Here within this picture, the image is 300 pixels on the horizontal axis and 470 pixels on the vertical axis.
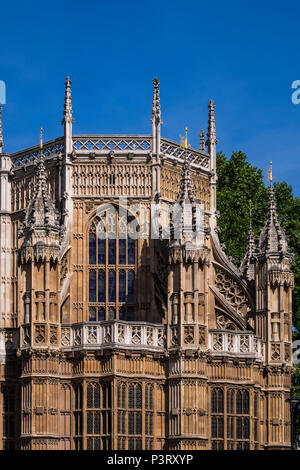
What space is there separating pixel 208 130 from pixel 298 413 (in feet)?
58.2

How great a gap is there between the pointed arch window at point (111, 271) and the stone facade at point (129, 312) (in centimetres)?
5

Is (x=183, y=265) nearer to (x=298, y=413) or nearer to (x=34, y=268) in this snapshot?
(x=34, y=268)

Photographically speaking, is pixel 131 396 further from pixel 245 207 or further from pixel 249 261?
pixel 245 207

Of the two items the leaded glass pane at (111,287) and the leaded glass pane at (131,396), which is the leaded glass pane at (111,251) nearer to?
the leaded glass pane at (111,287)

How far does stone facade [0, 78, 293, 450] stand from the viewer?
276ft

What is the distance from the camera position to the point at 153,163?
91.4 meters

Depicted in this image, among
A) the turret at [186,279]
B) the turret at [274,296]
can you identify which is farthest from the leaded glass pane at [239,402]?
the turret at [186,279]

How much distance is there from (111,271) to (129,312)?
2.31m

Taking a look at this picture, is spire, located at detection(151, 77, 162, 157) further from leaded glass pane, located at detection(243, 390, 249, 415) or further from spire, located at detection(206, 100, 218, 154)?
leaded glass pane, located at detection(243, 390, 249, 415)

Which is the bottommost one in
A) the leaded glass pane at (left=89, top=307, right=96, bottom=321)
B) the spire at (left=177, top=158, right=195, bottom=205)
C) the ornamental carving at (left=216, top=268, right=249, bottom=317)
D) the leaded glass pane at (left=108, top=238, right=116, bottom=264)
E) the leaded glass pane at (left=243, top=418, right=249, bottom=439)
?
the leaded glass pane at (left=243, top=418, right=249, bottom=439)

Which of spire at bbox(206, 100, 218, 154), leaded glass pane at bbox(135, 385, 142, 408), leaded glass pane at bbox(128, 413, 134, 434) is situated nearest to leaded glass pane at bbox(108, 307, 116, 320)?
leaded glass pane at bbox(135, 385, 142, 408)

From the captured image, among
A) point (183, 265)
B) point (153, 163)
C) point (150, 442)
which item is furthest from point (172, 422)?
point (153, 163)

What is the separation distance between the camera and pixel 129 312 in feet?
297

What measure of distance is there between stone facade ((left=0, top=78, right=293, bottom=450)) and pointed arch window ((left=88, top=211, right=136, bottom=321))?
5cm
